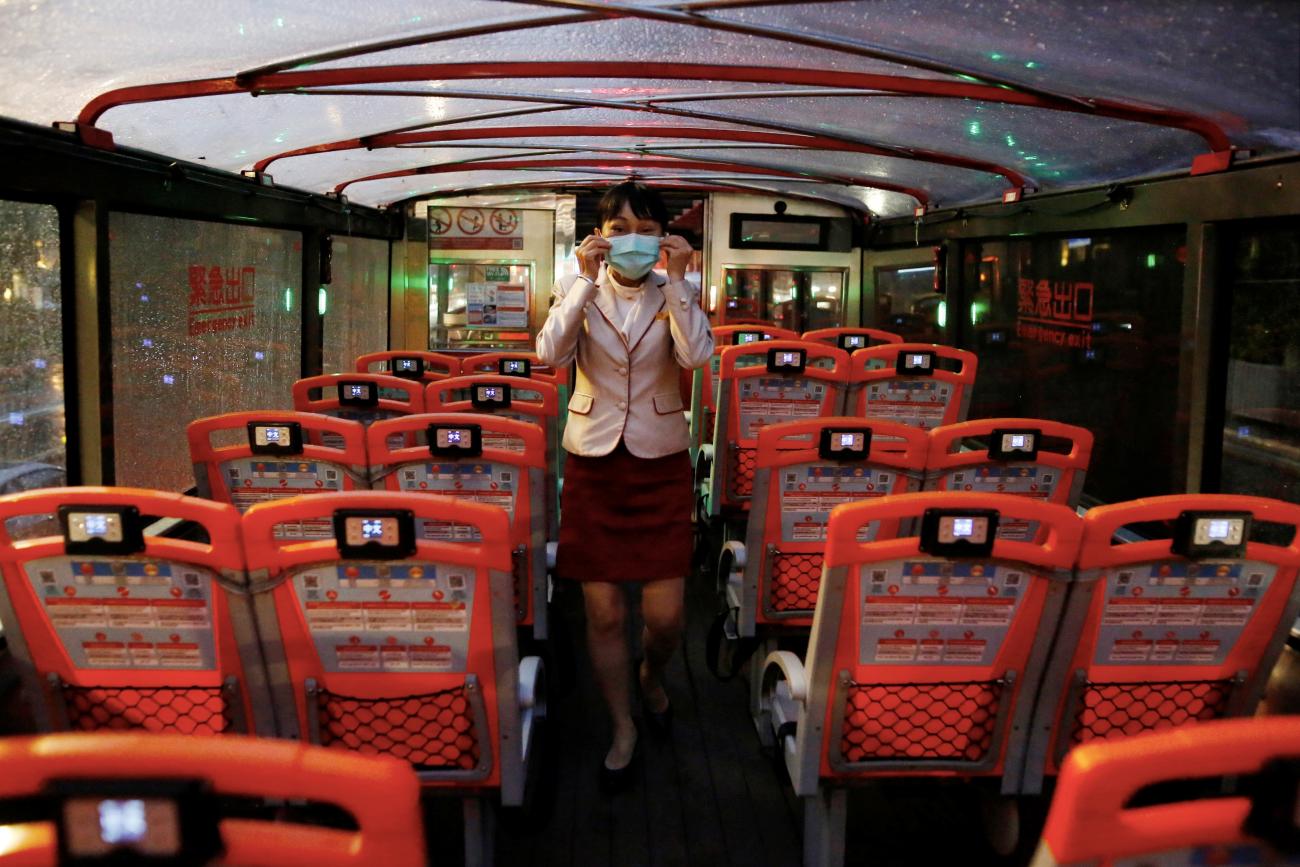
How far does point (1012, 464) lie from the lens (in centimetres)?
333

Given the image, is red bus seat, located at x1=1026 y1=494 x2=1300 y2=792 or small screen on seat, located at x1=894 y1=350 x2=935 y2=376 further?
small screen on seat, located at x1=894 y1=350 x2=935 y2=376

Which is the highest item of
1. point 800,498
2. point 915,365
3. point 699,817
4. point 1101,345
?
point 1101,345

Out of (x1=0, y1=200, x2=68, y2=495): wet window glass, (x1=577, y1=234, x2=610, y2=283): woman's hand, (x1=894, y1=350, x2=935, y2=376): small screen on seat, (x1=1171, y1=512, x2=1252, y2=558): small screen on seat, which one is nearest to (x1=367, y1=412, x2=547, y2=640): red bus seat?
(x1=577, y1=234, x2=610, y2=283): woman's hand

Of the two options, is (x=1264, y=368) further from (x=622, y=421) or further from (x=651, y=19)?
(x=651, y=19)

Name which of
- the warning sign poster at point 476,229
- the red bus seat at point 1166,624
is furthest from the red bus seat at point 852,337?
the red bus seat at point 1166,624

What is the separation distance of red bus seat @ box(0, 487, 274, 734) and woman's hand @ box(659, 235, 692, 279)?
1.63 meters

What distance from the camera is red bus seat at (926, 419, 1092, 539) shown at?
130 inches

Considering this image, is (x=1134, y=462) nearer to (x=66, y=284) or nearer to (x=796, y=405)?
(x=796, y=405)

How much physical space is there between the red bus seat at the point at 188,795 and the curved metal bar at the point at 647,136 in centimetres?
504

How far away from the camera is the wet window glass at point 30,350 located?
357cm

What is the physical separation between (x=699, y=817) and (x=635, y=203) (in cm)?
188

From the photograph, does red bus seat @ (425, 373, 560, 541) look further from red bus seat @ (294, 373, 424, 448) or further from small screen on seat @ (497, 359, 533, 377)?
small screen on seat @ (497, 359, 533, 377)

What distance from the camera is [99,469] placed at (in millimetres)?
3990

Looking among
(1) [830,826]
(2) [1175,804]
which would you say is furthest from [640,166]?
(2) [1175,804]
